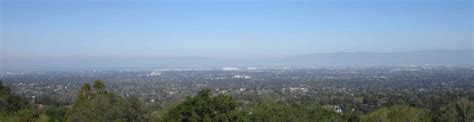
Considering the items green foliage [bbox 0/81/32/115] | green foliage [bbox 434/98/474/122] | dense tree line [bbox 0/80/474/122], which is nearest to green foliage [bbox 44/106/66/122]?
green foliage [bbox 0/81/32/115]

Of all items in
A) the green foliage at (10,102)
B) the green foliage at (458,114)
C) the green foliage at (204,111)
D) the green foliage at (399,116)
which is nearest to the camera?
the green foliage at (204,111)

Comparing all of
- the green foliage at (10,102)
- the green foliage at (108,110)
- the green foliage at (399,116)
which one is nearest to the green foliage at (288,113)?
the green foliage at (399,116)

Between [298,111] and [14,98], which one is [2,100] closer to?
[14,98]

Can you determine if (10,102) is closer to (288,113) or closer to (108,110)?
(108,110)

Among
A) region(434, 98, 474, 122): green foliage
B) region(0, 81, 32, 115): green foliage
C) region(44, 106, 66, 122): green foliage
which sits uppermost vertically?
region(0, 81, 32, 115): green foliage

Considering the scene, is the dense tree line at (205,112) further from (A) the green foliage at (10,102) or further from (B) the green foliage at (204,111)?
(A) the green foliage at (10,102)

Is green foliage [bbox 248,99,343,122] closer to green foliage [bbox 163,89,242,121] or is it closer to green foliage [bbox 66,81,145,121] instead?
green foliage [bbox 163,89,242,121]

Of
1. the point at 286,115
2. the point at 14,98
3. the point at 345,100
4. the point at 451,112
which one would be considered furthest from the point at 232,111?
the point at 345,100

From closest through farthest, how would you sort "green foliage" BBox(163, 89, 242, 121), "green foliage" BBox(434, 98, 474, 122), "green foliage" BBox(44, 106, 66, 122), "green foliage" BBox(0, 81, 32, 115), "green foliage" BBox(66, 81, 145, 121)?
1. "green foliage" BBox(163, 89, 242, 121)
2. "green foliage" BBox(66, 81, 145, 121)
3. "green foliage" BBox(44, 106, 66, 122)
4. "green foliage" BBox(434, 98, 474, 122)
5. "green foliage" BBox(0, 81, 32, 115)

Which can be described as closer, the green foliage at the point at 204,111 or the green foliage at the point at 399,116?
the green foliage at the point at 204,111

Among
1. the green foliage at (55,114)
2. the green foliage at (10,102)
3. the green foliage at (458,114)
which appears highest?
the green foliage at (10,102)
